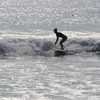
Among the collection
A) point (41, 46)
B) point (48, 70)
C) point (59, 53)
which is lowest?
point (48, 70)

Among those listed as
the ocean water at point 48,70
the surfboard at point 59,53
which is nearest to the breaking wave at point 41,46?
the ocean water at point 48,70

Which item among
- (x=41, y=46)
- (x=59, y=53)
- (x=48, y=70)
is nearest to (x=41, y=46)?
(x=41, y=46)

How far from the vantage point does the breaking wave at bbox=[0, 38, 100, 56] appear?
30.7 m

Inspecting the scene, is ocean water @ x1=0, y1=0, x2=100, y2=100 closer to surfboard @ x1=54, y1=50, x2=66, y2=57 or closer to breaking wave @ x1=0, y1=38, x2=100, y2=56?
breaking wave @ x1=0, y1=38, x2=100, y2=56

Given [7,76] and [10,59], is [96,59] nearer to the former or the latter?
[10,59]

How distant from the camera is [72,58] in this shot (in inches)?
1107

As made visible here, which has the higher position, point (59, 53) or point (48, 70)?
point (59, 53)

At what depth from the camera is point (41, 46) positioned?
3216 centimetres

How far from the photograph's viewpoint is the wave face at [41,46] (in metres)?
30.7

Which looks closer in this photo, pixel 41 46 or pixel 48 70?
pixel 48 70

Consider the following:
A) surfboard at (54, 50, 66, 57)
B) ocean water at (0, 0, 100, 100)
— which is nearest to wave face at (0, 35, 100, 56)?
ocean water at (0, 0, 100, 100)

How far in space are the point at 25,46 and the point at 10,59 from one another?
4.28 m

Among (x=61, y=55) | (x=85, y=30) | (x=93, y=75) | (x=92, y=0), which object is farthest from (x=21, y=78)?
(x=92, y=0)

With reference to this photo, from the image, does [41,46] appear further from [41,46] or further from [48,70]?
[48,70]
